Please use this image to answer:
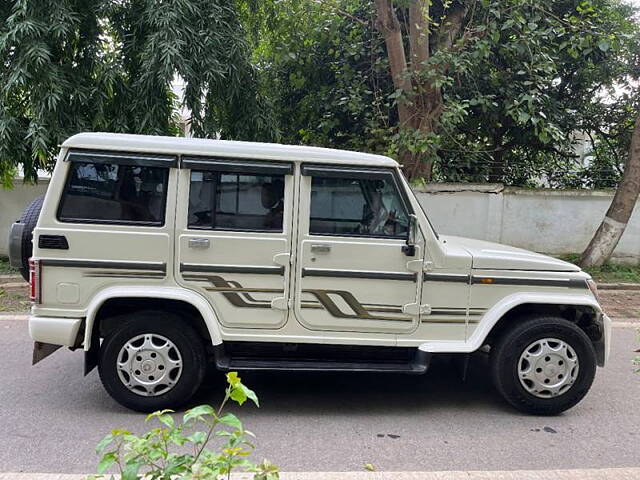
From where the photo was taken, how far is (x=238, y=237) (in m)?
3.96

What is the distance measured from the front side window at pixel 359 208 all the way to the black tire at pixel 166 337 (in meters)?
1.33

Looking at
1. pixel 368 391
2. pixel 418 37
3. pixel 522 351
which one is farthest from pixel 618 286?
pixel 368 391

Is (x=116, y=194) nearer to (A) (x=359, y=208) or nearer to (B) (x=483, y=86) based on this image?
(A) (x=359, y=208)

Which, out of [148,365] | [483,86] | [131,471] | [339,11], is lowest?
[148,365]

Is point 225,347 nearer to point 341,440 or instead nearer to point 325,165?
point 341,440

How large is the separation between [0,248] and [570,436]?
9.82 m

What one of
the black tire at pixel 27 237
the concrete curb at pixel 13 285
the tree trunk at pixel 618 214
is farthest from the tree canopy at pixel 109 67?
the tree trunk at pixel 618 214

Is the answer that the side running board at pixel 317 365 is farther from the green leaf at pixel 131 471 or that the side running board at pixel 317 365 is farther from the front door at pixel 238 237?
the green leaf at pixel 131 471

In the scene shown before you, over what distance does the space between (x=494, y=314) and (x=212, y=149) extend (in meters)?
2.46

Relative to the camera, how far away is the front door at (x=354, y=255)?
399cm

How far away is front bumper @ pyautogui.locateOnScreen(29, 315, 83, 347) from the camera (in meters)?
3.88

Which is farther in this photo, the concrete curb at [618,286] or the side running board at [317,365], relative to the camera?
the concrete curb at [618,286]

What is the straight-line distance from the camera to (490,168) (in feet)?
35.4

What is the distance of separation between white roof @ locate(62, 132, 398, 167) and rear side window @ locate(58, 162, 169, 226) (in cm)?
15
